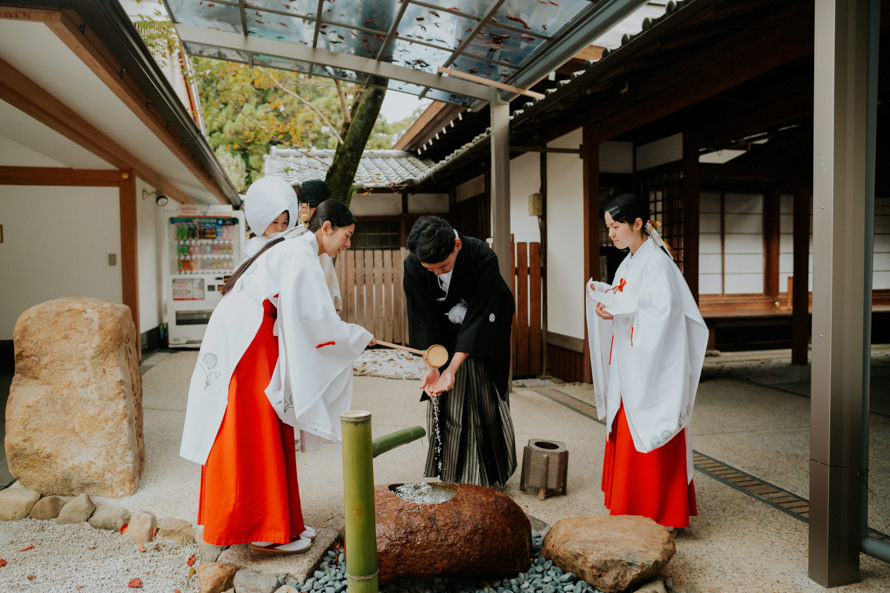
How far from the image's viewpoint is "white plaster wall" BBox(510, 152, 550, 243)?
9.20 metres

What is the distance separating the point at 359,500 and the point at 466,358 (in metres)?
2.04

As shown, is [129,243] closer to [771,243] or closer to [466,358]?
[466,358]

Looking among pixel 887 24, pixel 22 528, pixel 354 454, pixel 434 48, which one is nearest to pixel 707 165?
pixel 887 24

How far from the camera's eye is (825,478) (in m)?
2.77

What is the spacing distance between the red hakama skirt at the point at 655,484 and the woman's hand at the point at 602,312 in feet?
2.23

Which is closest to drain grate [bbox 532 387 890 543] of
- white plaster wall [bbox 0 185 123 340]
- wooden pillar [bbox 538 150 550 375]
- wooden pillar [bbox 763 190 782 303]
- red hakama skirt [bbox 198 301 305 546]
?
red hakama skirt [bbox 198 301 305 546]

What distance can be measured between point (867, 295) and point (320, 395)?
272 centimetres

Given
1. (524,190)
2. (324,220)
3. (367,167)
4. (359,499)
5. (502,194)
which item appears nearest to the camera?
(359,499)

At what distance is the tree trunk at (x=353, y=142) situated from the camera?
835 cm

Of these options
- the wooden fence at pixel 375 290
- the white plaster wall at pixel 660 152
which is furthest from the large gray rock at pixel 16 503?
the wooden fence at pixel 375 290

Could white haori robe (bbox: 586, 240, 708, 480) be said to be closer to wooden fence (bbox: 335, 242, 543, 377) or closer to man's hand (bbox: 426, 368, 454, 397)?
man's hand (bbox: 426, 368, 454, 397)

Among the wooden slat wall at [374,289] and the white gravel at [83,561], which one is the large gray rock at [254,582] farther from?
→ the wooden slat wall at [374,289]

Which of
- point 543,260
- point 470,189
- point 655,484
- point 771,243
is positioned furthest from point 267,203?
point 771,243

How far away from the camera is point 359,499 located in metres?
1.82
